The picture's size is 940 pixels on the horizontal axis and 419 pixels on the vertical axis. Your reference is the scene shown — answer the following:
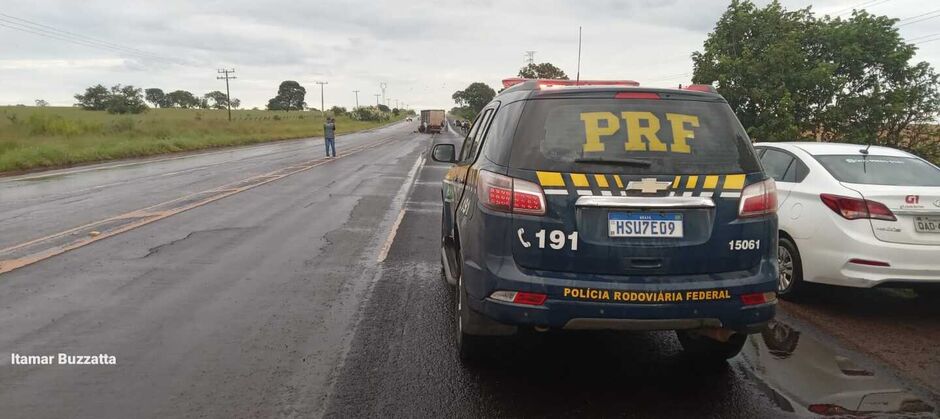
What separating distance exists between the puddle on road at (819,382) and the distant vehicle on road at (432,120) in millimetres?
64330

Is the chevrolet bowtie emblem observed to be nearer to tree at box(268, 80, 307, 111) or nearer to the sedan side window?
the sedan side window

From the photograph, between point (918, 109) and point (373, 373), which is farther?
point (918, 109)

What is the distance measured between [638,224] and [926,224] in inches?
125

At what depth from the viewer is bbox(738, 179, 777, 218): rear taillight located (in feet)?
11.1

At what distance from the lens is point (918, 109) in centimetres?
1934

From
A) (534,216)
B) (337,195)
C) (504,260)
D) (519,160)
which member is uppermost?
(519,160)

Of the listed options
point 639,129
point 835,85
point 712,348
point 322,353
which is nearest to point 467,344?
point 322,353

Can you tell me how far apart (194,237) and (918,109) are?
21.1 m

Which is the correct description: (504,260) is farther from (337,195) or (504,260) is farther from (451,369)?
(337,195)

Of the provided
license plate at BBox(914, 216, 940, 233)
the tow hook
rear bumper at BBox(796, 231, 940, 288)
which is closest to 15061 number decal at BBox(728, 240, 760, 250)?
the tow hook

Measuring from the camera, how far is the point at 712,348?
13.3 feet

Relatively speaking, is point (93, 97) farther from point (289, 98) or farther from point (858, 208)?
point (858, 208)

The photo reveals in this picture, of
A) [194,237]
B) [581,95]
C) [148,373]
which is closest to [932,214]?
[581,95]

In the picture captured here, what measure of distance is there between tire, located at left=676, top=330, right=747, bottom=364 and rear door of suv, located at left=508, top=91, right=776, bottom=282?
0.74 metres
